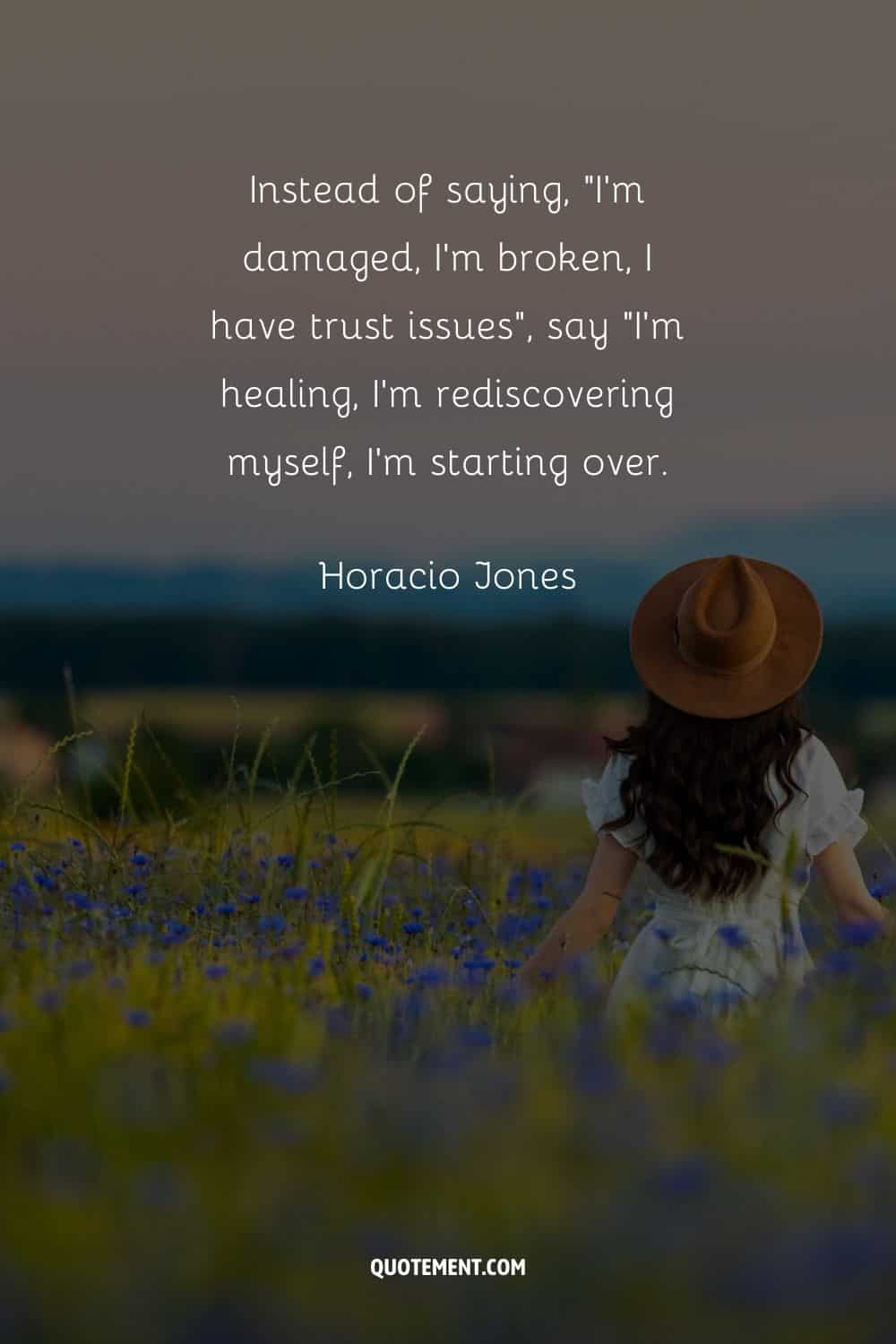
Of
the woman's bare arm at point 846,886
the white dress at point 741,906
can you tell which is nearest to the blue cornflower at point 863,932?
the woman's bare arm at point 846,886

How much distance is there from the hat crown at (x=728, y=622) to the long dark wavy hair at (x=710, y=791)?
168 millimetres

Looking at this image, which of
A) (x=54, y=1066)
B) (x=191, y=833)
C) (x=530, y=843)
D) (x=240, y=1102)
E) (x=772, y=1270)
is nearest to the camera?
(x=772, y=1270)

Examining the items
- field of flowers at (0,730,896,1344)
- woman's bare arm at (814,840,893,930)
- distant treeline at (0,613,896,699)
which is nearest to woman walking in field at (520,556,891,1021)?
woman's bare arm at (814,840,893,930)

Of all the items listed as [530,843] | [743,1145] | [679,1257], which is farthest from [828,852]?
[530,843]

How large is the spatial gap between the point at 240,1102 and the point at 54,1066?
451mm

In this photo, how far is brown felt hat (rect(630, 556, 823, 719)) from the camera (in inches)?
175

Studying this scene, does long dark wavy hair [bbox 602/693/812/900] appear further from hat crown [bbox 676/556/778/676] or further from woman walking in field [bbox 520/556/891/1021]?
hat crown [bbox 676/556/778/676]

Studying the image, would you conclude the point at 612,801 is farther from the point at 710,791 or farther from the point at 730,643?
the point at 730,643

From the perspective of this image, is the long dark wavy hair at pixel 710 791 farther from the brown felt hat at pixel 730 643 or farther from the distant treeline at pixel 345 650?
the distant treeline at pixel 345 650

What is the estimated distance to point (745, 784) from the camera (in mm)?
4480

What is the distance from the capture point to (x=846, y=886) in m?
4.48

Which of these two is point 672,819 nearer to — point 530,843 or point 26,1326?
point 26,1326

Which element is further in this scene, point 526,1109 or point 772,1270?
point 526,1109

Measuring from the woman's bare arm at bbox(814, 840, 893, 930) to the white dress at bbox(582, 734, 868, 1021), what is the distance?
1.5 inches
